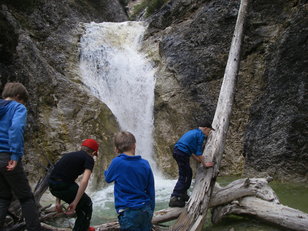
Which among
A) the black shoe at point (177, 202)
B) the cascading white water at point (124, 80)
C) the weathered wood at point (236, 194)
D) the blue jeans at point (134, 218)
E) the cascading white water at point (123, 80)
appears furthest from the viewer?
the cascading white water at point (123, 80)

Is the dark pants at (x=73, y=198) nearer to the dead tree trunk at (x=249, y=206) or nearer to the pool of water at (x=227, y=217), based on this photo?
the dead tree trunk at (x=249, y=206)

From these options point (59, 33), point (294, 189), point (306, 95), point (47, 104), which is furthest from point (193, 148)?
point (59, 33)

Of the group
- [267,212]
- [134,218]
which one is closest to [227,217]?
[267,212]

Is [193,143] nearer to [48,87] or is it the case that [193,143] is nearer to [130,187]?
[130,187]

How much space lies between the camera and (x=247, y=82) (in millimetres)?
11508

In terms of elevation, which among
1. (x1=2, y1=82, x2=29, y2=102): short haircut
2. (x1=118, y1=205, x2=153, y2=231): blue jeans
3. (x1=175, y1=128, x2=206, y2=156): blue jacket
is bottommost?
(x1=118, y1=205, x2=153, y2=231): blue jeans

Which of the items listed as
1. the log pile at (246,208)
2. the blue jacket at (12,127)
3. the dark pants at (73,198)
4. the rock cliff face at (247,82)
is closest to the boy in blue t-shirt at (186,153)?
the log pile at (246,208)

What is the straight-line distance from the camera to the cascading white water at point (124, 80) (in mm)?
12820

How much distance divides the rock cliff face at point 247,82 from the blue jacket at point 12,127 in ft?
24.3

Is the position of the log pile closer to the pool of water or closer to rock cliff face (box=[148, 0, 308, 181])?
the pool of water

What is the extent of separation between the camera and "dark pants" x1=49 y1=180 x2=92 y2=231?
4262 millimetres

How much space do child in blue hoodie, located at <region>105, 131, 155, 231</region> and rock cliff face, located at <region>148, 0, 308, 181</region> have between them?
642 cm

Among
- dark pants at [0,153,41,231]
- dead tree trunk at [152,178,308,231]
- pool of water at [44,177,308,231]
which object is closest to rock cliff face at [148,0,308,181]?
pool of water at [44,177,308,231]

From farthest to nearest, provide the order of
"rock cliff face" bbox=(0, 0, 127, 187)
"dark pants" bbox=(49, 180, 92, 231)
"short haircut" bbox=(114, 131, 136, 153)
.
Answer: "rock cliff face" bbox=(0, 0, 127, 187) → "dark pants" bbox=(49, 180, 92, 231) → "short haircut" bbox=(114, 131, 136, 153)
